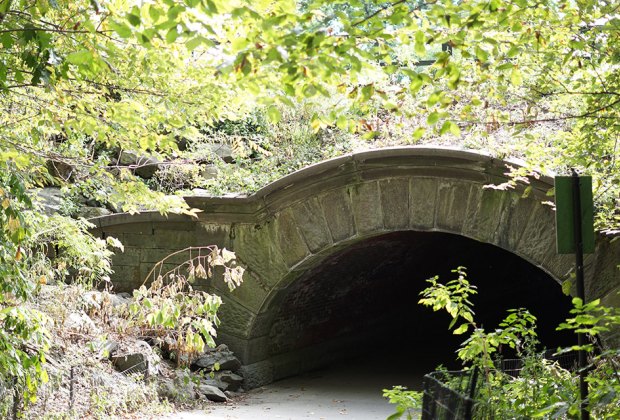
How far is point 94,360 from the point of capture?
8.26m

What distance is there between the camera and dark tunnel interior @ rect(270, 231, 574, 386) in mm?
10914

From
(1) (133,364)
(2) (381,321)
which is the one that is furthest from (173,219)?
(2) (381,321)

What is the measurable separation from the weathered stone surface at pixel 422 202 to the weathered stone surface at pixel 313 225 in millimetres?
1053

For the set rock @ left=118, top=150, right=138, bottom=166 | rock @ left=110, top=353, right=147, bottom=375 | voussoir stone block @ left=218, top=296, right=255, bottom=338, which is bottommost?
rock @ left=110, top=353, right=147, bottom=375

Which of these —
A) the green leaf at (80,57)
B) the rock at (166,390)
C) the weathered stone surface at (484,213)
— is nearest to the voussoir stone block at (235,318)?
the rock at (166,390)

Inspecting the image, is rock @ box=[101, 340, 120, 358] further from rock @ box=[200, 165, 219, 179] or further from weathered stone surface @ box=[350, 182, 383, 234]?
rock @ box=[200, 165, 219, 179]

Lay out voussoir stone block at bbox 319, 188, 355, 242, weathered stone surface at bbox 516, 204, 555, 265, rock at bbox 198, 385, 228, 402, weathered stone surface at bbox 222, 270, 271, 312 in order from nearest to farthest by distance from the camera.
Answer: weathered stone surface at bbox 516, 204, 555, 265
rock at bbox 198, 385, 228, 402
voussoir stone block at bbox 319, 188, 355, 242
weathered stone surface at bbox 222, 270, 271, 312

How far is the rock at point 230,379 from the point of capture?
31.8 feet

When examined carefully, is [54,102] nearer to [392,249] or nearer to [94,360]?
[94,360]

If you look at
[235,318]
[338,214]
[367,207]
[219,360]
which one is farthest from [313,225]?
[219,360]

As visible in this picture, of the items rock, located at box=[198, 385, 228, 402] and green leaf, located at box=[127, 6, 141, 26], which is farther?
rock, located at box=[198, 385, 228, 402]

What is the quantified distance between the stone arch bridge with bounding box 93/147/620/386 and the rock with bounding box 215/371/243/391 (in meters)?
0.19

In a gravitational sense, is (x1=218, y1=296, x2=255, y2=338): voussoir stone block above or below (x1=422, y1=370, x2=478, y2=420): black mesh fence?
above

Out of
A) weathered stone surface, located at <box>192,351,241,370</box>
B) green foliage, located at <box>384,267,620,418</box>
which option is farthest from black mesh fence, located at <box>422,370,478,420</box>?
weathered stone surface, located at <box>192,351,241,370</box>
